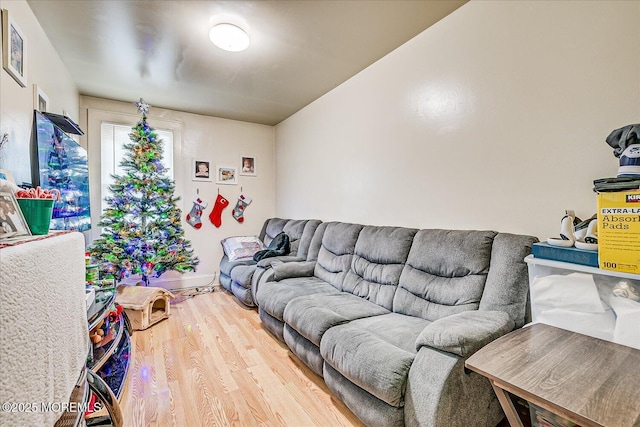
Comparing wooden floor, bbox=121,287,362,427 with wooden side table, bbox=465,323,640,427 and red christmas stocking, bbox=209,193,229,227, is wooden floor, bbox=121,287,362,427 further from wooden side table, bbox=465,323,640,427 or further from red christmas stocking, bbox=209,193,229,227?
red christmas stocking, bbox=209,193,229,227

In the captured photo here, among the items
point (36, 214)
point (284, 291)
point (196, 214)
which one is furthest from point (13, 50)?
point (196, 214)

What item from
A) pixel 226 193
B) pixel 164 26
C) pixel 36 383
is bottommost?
pixel 36 383

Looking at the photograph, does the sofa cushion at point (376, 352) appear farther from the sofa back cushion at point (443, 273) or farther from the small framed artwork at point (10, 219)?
the small framed artwork at point (10, 219)

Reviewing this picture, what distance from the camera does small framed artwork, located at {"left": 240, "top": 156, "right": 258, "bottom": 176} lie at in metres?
4.69

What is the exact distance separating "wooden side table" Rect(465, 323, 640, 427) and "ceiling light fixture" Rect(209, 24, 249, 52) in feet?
8.51

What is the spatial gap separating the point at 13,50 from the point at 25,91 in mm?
272

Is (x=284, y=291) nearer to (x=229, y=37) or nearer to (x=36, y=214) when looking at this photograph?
(x=36, y=214)

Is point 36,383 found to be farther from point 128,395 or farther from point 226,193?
point 226,193

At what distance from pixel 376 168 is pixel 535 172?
138cm

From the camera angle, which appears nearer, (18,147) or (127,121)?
(18,147)

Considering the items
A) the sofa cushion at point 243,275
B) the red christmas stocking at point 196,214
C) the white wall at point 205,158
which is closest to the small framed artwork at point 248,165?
the white wall at point 205,158

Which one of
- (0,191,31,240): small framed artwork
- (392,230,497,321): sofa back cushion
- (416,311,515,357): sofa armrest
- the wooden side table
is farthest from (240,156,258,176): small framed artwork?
the wooden side table

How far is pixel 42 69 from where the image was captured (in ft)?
7.42

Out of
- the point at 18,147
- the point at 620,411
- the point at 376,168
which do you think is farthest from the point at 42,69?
Result: the point at 620,411
